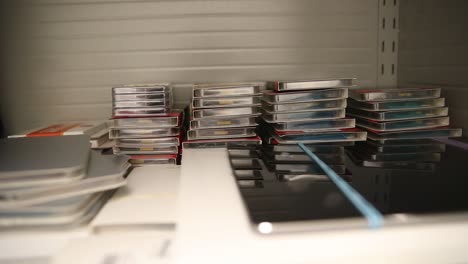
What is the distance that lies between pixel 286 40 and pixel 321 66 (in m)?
0.15

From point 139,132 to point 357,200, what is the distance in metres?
0.62

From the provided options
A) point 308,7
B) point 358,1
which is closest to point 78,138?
point 308,7

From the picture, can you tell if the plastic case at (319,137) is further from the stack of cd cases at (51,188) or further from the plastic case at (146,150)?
the stack of cd cases at (51,188)

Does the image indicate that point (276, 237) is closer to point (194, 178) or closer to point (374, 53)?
point (194, 178)

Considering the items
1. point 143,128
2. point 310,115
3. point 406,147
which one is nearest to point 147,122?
point 143,128

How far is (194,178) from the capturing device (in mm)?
665

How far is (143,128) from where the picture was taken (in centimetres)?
94

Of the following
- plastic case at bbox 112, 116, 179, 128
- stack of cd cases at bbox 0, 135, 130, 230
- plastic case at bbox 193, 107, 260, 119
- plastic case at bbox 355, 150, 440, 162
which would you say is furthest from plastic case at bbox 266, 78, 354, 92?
stack of cd cases at bbox 0, 135, 130, 230

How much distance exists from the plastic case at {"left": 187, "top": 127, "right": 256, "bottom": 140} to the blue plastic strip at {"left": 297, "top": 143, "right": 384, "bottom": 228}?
0.25 m

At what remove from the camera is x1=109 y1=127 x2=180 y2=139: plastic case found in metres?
0.94

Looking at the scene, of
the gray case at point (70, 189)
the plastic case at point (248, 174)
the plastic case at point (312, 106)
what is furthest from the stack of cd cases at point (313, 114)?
the gray case at point (70, 189)

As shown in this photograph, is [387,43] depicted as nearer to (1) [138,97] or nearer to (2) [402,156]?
(2) [402,156]

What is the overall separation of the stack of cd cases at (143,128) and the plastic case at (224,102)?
71mm

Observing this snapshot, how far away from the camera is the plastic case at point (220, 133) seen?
927mm
